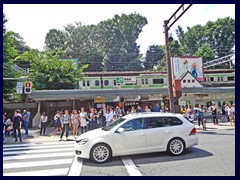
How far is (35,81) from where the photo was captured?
2231cm

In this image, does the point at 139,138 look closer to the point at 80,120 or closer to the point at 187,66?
the point at 80,120

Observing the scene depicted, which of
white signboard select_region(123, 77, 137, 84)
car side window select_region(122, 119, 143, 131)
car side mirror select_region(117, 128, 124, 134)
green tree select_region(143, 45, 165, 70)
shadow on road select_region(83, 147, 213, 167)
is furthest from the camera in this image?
green tree select_region(143, 45, 165, 70)

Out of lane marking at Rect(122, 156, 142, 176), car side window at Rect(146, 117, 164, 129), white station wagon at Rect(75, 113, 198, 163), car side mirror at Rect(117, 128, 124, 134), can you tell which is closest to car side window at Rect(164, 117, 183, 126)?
white station wagon at Rect(75, 113, 198, 163)

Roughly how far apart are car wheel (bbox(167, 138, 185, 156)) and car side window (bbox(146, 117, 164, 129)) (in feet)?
2.40

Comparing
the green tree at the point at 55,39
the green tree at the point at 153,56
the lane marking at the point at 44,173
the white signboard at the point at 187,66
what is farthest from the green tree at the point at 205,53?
the lane marking at the point at 44,173

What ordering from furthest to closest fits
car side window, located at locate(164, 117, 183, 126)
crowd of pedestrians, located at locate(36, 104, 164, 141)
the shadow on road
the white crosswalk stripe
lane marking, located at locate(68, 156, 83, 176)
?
1. crowd of pedestrians, located at locate(36, 104, 164, 141)
2. car side window, located at locate(164, 117, 183, 126)
3. the shadow on road
4. the white crosswalk stripe
5. lane marking, located at locate(68, 156, 83, 176)

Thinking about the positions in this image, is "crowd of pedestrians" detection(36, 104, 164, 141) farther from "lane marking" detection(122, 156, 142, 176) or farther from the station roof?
"lane marking" detection(122, 156, 142, 176)

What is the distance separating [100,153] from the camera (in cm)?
700

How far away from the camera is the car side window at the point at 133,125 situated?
24.5 ft

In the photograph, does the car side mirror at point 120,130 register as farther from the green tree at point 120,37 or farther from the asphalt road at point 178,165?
the green tree at point 120,37

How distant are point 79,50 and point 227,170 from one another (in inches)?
2017

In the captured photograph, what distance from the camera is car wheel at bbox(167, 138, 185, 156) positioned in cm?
755

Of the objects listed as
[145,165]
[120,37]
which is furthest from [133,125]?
[120,37]

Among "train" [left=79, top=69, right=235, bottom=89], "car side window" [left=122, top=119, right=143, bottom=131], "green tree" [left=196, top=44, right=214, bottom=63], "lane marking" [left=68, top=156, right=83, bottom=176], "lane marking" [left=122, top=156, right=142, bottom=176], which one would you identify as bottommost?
"lane marking" [left=68, top=156, right=83, bottom=176]
